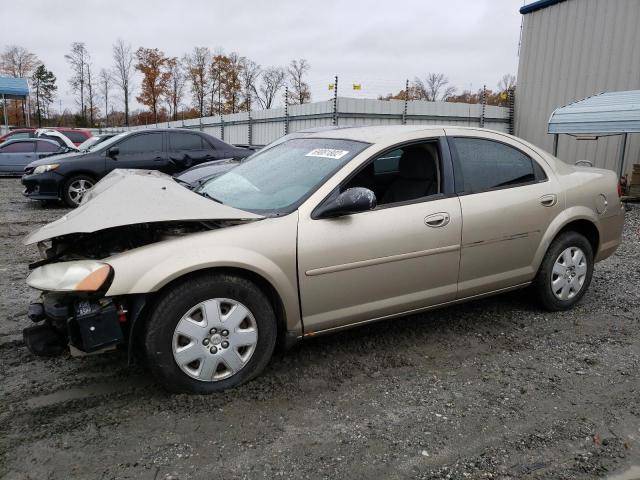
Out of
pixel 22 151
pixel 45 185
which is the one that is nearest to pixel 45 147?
pixel 22 151

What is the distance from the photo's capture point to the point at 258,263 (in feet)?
9.34

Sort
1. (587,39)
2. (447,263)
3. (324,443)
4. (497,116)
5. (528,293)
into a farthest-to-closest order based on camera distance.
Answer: (497,116) < (587,39) < (528,293) < (447,263) < (324,443)

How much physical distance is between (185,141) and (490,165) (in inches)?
298

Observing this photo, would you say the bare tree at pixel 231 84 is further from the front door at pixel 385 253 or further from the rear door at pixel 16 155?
the front door at pixel 385 253

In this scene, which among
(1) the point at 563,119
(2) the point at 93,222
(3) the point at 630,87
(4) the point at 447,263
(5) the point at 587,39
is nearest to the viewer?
(2) the point at 93,222

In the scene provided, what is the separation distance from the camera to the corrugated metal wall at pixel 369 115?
14.4m

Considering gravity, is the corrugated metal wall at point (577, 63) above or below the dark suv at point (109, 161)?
above

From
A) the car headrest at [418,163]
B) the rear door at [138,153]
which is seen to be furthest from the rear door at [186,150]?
the car headrest at [418,163]

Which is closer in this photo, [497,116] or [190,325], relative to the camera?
[190,325]

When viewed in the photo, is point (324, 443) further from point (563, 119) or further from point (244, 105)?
point (244, 105)

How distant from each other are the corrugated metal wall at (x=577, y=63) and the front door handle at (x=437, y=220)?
11.5 meters

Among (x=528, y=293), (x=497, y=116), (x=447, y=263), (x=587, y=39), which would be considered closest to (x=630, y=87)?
(x=587, y=39)

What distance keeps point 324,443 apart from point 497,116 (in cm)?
1644

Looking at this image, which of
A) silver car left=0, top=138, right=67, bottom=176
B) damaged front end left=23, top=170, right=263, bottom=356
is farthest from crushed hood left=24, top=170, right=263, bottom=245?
silver car left=0, top=138, right=67, bottom=176
